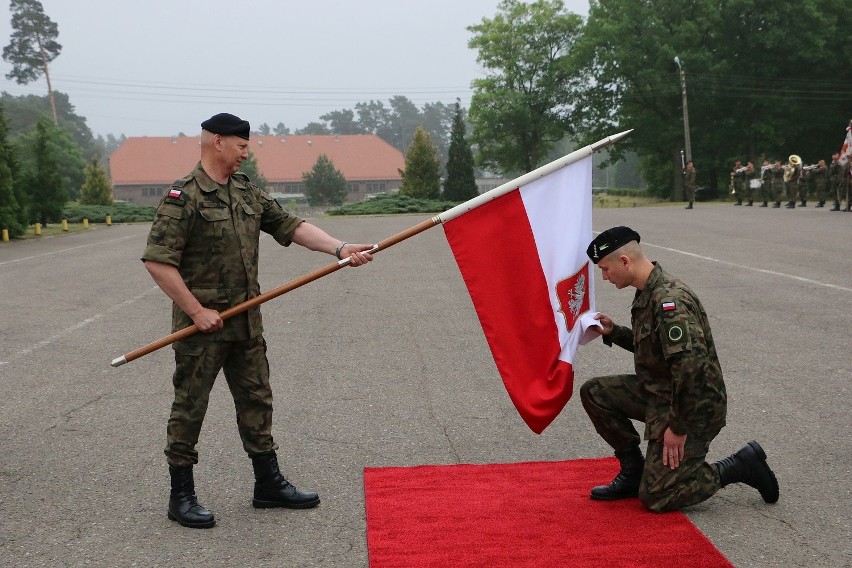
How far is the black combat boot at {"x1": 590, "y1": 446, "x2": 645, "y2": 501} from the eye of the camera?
17.3 feet

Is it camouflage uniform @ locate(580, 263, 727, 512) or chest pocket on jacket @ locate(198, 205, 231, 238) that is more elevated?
chest pocket on jacket @ locate(198, 205, 231, 238)

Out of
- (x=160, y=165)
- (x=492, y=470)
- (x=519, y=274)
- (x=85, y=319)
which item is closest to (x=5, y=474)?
(x=492, y=470)

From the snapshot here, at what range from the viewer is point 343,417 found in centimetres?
727

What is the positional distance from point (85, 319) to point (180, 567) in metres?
8.52

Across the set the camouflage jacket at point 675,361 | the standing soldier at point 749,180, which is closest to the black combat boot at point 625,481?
the camouflage jacket at point 675,361

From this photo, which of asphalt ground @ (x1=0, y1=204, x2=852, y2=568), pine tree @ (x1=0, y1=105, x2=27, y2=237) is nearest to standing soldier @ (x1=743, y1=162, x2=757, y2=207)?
pine tree @ (x1=0, y1=105, x2=27, y2=237)

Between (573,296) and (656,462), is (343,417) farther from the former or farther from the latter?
(656,462)

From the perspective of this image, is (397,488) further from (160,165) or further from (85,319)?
(160,165)

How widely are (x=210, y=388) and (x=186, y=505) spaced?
0.59m

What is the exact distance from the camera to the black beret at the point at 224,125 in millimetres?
5020

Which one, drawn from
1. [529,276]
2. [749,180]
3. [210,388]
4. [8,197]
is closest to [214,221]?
[210,388]

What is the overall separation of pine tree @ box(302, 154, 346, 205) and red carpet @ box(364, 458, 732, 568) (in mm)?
76567

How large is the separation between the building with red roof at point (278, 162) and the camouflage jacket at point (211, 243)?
102158 mm

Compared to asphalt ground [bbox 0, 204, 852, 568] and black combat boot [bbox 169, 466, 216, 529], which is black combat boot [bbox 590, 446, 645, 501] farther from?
black combat boot [bbox 169, 466, 216, 529]
